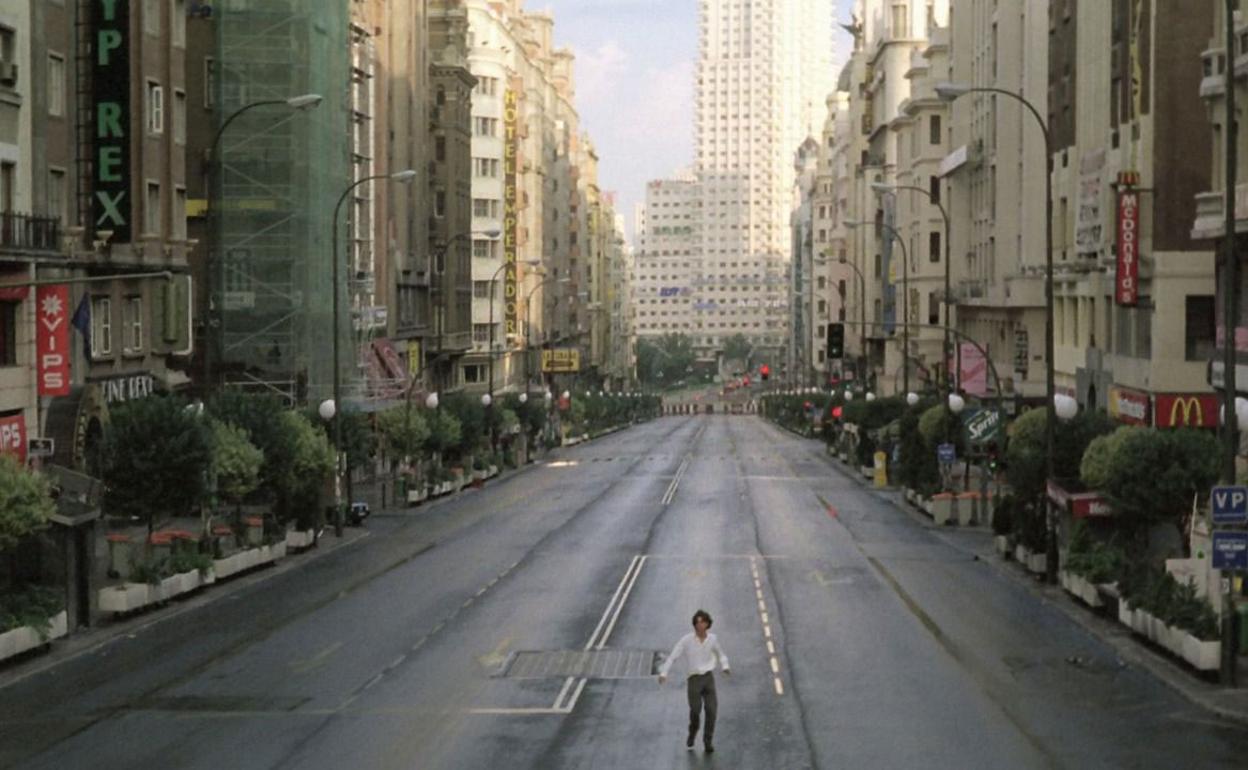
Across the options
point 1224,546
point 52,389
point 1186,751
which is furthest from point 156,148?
point 1186,751

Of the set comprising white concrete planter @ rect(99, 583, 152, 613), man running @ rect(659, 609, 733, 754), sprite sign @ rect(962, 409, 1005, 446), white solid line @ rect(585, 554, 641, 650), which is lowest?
white solid line @ rect(585, 554, 641, 650)

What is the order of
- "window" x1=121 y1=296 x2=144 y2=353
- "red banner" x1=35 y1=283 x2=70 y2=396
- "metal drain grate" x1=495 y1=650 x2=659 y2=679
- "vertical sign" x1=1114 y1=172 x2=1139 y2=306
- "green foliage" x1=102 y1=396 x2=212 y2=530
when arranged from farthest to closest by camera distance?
"window" x1=121 y1=296 x2=144 y2=353 → "vertical sign" x1=1114 y1=172 x2=1139 y2=306 → "red banner" x1=35 y1=283 x2=70 y2=396 → "green foliage" x1=102 y1=396 x2=212 y2=530 → "metal drain grate" x1=495 y1=650 x2=659 y2=679

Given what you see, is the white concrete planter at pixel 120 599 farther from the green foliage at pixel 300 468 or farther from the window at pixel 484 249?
the window at pixel 484 249

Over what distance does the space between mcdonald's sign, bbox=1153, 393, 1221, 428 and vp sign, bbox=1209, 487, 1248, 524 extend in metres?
27.9

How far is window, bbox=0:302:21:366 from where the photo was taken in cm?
5044

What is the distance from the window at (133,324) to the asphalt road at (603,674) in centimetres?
951

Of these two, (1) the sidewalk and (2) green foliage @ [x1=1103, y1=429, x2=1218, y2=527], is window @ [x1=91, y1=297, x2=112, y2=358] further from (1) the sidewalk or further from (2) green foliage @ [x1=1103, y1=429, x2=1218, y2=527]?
(2) green foliage @ [x1=1103, y1=429, x2=1218, y2=527]

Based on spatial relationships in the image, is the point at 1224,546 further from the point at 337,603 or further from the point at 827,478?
the point at 827,478

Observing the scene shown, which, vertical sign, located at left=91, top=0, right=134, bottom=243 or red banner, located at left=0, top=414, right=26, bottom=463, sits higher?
vertical sign, located at left=91, top=0, right=134, bottom=243

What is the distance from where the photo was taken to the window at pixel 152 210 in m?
61.3

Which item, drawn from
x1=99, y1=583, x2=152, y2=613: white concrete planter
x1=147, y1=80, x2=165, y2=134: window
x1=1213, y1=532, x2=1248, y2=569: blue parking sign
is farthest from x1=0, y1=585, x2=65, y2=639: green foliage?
x1=147, y1=80, x2=165, y2=134: window

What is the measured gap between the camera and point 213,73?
78750 mm

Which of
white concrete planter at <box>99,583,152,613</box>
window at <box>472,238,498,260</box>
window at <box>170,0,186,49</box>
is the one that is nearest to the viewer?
white concrete planter at <box>99,583,152,613</box>

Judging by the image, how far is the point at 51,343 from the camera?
52094 millimetres
